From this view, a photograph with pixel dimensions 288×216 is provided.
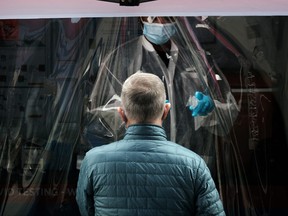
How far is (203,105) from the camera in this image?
2.94 m

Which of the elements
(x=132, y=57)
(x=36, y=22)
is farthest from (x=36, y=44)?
(x=132, y=57)

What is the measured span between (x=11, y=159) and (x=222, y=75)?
1.70m

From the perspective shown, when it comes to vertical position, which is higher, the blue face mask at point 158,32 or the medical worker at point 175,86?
the blue face mask at point 158,32

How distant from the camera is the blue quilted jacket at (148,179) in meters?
1.66

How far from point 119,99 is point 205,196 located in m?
1.45

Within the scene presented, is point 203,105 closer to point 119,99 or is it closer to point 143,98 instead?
point 119,99

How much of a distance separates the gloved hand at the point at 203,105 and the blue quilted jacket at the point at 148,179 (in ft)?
4.09

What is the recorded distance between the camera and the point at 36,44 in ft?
9.88

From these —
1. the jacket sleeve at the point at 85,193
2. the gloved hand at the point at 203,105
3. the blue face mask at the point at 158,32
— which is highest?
the blue face mask at the point at 158,32

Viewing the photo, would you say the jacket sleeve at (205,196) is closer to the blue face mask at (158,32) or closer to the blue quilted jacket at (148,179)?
the blue quilted jacket at (148,179)

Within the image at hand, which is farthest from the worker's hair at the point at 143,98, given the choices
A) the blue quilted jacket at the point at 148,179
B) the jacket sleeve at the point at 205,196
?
the jacket sleeve at the point at 205,196

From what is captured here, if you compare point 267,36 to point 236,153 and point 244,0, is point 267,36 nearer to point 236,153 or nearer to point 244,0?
point 244,0

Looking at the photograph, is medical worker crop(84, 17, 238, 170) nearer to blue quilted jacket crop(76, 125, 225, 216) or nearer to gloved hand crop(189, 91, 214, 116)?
gloved hand crop(189, 91, 214, 116)

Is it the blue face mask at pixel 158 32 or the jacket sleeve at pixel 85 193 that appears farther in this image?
the blue face mask at pixel 158 32
